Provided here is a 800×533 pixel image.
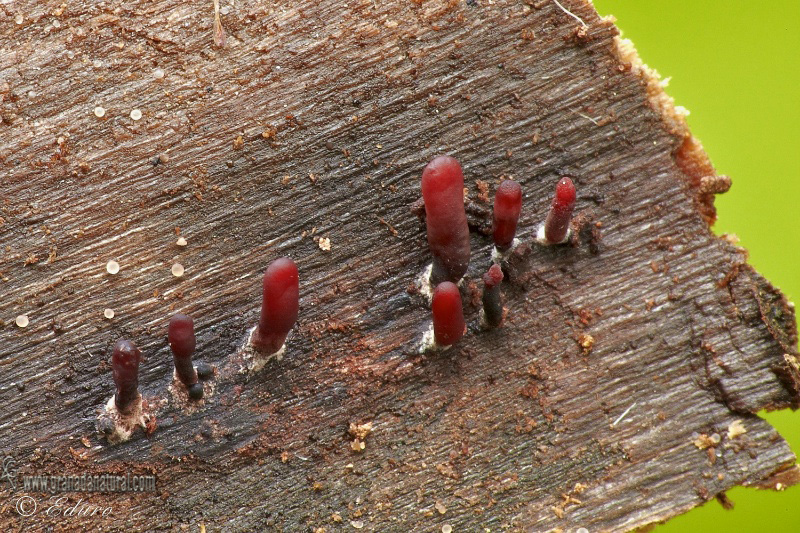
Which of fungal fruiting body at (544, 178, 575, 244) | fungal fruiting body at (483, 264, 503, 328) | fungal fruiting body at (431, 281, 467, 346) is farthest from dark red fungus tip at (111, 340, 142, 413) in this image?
fungal fruiting body at (544, 178, 575, 244)

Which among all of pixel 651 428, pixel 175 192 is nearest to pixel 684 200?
pixel 651 428

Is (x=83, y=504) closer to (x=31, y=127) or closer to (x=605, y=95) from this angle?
(x=31, y=127)

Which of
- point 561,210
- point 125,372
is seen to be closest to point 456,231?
point 561,210

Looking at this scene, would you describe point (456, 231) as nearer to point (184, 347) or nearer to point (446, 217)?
point (446, 217)

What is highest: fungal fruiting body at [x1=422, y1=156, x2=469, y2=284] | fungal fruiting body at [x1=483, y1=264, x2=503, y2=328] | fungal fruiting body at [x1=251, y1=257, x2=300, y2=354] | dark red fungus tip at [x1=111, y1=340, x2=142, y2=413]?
fungal fruiting body at [x1=422, y1=156, x2=469, y2=284]

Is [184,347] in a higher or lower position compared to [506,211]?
lower

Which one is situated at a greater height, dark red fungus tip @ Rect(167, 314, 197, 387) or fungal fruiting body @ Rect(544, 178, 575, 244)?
fungal fruiting body @ Rect(544, 178, 575, 244)

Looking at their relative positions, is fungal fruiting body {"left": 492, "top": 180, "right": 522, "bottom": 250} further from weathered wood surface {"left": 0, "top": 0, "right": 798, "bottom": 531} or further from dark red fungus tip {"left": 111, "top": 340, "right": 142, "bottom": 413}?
dark red fungus tip {"left": 111, "top": 340, "right": 142, "bottom": 413}
